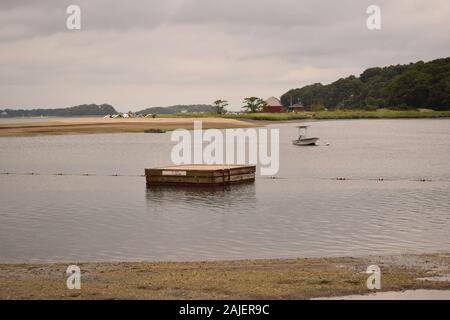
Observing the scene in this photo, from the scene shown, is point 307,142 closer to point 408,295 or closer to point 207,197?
point 207,197

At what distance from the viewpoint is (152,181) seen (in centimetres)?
5478

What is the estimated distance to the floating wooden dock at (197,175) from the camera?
51938 mm

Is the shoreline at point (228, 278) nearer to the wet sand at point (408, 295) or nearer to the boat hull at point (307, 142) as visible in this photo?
the wet sand at point (408, 295)

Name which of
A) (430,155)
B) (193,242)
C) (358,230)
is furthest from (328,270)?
(430,155)

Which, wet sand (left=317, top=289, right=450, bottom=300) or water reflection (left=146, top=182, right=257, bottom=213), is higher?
wet sand (left=317, top=289, right=450, bottom=300)

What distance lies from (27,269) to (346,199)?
27.8 meters

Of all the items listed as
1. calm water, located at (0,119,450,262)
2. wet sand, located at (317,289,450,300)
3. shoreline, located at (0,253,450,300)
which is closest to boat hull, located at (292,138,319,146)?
calm water, located at (0,119,450,262)

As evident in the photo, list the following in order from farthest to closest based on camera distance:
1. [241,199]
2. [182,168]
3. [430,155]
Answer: [430,155], [182,168], [241,199]

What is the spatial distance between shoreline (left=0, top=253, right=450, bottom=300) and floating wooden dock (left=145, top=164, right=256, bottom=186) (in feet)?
89.7

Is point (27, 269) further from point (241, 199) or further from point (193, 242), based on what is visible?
point (241, 199)

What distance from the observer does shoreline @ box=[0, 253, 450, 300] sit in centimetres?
1839

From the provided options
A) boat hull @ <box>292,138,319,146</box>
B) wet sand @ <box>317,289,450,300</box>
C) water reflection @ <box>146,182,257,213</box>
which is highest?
wet sand @ <box>317,289,450,300</box>

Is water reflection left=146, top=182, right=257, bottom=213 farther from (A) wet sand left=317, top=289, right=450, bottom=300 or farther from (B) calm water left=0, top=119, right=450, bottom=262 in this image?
(A) wet sand left=317, top=289, right=450, bottom=300
